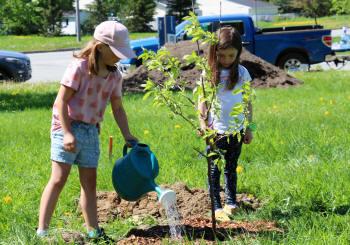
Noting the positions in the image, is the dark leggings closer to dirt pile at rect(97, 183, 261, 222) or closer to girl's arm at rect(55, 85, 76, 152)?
dirt pile at rect(97, 183, 261, 222)

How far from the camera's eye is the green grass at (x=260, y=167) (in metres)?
4.08

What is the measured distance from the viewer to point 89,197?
159 inches

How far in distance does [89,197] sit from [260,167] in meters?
1.99

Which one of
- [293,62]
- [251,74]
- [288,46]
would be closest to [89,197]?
[251,74]

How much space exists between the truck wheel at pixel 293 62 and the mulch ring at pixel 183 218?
1283 centimetres

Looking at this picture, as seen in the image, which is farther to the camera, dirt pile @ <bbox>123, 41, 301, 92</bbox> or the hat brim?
dirt pile @ <bbox>123, 41, 301, 92</bbox>

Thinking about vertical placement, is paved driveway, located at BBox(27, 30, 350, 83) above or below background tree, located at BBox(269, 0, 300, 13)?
below

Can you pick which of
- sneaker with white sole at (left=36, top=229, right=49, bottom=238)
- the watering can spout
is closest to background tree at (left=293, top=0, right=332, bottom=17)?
sneaker with white sole at (left=36, top=229, right=49, bottom=238)

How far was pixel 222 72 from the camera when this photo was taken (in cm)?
441

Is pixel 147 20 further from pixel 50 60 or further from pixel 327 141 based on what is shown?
pixel 327 141

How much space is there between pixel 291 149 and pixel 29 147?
105 inches

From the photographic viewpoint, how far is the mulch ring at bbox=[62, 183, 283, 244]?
3.91 meters

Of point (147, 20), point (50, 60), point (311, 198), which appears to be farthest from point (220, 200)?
point (147, 20)

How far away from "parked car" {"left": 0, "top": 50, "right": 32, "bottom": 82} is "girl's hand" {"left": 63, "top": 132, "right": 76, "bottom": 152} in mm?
12516
